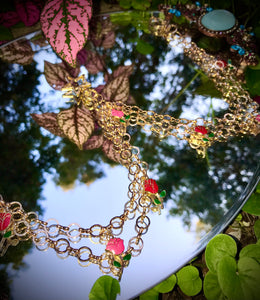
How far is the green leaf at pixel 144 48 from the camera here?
0.80 m

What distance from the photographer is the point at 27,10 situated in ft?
2.60

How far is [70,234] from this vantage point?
49cm

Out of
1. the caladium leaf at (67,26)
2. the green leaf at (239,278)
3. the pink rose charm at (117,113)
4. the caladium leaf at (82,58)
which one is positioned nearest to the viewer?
the green leaf at (239,278)

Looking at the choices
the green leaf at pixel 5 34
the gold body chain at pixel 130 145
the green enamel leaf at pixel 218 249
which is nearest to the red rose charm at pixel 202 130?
the gold body chain at pixel 130 145

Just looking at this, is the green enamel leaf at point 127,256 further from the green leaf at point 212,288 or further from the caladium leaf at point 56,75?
the caladium leaf at point 56,75

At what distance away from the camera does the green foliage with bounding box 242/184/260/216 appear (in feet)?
1.61

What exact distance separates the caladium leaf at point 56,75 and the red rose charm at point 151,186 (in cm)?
35

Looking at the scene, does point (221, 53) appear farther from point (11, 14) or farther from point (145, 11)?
point (11, 14)

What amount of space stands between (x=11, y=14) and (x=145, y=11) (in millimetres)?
Result: 428

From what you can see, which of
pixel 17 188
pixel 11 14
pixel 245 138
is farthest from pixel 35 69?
pixel 245 138

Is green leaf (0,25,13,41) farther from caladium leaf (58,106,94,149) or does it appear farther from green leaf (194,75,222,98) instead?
green leaf (194,75,222,98)

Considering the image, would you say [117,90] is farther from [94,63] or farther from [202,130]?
[202,130]

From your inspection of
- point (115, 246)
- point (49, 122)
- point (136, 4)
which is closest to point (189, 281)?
point (115, 246)

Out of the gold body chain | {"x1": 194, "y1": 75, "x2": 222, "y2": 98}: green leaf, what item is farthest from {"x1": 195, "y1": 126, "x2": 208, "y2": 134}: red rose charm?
{"x1": 194, "y1": 75, "x2": 222, "y2": 98}: green leaf
